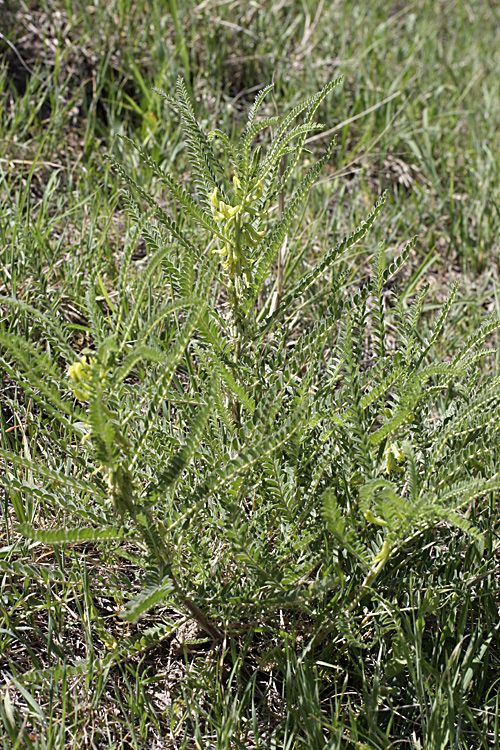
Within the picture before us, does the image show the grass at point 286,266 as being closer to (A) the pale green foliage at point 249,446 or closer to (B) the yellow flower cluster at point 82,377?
(A) the pale green foliage at point 249,446

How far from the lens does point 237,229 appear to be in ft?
4.89

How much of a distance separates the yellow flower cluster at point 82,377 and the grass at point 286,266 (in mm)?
256

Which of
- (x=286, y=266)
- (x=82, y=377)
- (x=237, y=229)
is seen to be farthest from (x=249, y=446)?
(x=286, y=266)

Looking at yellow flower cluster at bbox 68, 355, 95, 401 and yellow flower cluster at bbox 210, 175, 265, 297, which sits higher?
yellow flower cluster at bbox 210, 175, 265, 297

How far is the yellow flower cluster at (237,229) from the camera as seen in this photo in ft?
4.89

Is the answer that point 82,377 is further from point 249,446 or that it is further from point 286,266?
point 286,266

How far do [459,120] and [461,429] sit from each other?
9.17 ft

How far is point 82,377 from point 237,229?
0.49 metres

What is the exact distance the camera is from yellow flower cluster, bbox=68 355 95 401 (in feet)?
4.05

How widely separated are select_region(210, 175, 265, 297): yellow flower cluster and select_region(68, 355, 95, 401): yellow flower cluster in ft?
1.40

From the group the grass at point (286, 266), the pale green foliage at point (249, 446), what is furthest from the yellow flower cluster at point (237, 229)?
the grass at point (286, 266)

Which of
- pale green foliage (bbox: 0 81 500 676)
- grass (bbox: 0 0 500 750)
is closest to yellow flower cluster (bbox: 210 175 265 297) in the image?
pale green foliage (bbox: 0 81 500 676)

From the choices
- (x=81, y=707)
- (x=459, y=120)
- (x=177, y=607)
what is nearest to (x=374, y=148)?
(x=459, y=120)

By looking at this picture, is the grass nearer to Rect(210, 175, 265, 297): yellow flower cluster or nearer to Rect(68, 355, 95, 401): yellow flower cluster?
Rect(68, 355, 95, 401): yellow flower cluster
